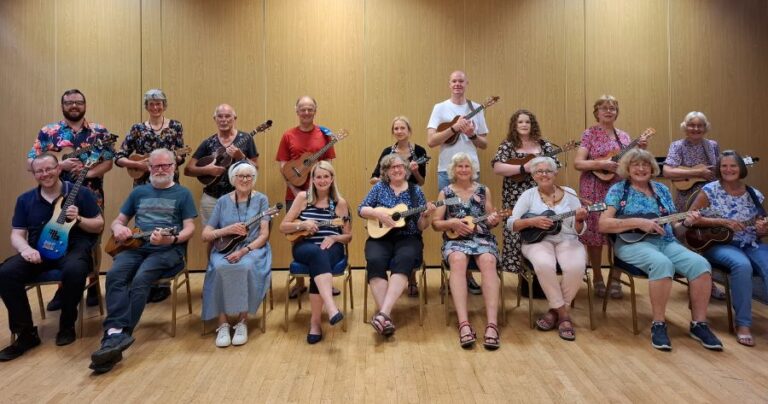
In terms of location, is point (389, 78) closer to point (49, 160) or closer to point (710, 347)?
point (49, 160)

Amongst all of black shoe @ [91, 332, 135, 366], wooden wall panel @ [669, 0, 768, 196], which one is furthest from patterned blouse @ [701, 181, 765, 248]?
black shoe @ [91, 332, 135, 366]

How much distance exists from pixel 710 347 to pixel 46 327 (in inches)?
166

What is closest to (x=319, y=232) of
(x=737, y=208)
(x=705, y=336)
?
Answer: (x=705, y=336)

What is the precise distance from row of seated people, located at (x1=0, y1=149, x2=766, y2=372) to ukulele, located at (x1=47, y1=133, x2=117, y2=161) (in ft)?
1.60

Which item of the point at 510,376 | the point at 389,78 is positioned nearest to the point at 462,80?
the point at 389,78

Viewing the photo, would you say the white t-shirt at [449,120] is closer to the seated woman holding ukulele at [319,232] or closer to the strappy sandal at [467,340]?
the seated woman holding ukulele at [319,232]

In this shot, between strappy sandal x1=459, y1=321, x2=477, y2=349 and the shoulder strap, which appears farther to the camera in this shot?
the shoulder strap

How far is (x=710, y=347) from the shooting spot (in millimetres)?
2822

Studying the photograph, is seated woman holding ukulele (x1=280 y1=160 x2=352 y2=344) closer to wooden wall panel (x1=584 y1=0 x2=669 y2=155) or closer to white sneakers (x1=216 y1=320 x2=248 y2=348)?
white sneakers (x1=216 y1=320 x2=248 y2=348)

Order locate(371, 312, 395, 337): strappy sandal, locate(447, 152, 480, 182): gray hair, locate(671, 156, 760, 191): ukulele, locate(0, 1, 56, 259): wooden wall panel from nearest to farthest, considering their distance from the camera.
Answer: locate(371, 312, 395, 337): strappy sandal
locate(447, 152, 480, 182): gray hair
locate(671, 156, 760, 191): ukulele
locate(0, 1, 56, 259): wooden wall panel

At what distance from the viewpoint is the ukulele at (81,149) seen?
3570 mm

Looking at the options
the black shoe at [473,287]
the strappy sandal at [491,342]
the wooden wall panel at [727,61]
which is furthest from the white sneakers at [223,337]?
the wooden wall panel at [727,61]

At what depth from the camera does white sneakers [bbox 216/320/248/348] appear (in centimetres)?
296

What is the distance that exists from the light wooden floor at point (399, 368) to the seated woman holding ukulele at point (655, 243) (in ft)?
0.52
